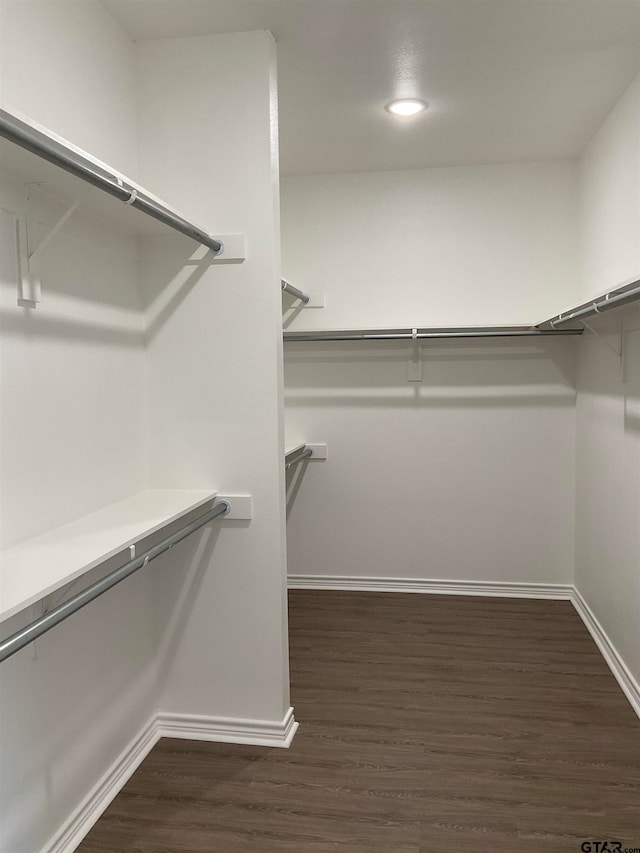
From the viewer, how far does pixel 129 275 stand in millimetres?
2322

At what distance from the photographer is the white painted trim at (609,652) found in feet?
8.75

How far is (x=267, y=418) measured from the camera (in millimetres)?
2367

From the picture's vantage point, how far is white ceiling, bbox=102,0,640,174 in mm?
2168

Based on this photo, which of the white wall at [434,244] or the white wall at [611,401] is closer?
the white wall at [611,401]

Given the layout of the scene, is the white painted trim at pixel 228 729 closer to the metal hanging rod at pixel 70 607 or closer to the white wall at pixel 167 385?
the white wall at pixel 167 385

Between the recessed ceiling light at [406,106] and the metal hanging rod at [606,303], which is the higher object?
the recessed ceiling light at [406,106]

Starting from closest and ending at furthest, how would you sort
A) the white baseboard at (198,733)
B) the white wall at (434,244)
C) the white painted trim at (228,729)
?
the white baseboard at (198,733) < the white painted trim at (228,729) < the white wall at (434,244)

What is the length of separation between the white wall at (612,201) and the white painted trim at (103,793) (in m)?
2.23

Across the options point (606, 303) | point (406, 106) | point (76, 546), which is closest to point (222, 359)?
point (76, 546)

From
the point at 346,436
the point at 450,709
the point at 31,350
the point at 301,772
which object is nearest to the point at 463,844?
the point at 301,772

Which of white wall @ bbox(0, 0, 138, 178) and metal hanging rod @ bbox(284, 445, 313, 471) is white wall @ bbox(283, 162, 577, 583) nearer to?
metal hanging rod @ bbox(284, 445, 313, 471)

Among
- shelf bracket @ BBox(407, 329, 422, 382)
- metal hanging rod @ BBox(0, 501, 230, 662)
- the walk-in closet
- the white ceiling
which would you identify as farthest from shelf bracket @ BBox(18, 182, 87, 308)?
shelf bracket @ BBox(407, 329, 422, 382)

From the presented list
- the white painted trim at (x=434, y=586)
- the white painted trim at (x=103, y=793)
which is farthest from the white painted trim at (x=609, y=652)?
the white painted trim at (x=103, y=793)

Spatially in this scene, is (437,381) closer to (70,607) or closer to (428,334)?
(428,334)
